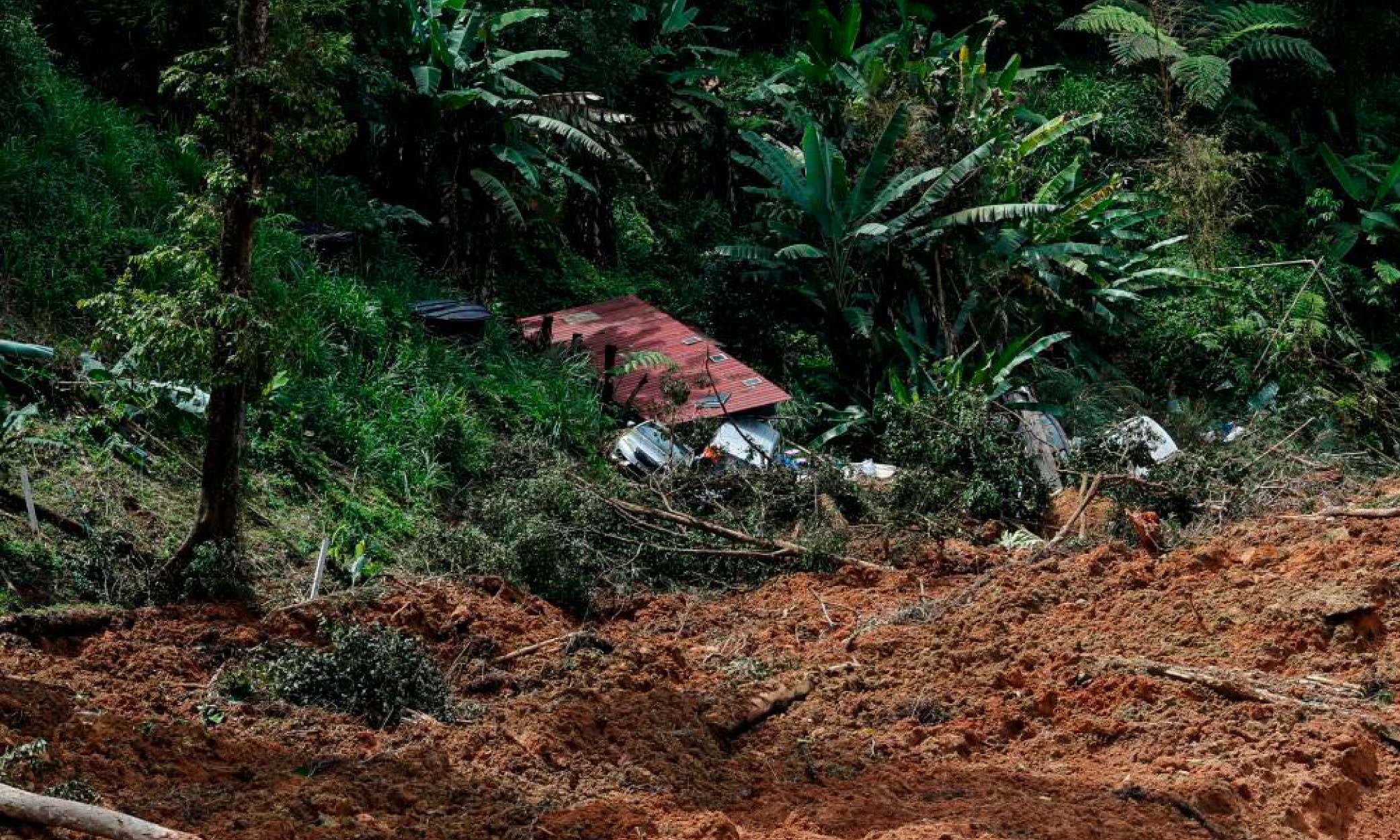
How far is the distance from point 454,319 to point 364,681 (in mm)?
6459

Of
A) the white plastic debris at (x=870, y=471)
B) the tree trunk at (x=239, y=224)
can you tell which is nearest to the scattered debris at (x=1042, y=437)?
the white plastic debris at (x=870, y=471)

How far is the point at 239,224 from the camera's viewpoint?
7027mm

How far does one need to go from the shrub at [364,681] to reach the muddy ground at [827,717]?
147 mm

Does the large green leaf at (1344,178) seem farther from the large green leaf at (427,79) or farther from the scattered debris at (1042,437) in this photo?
the large green leaf at (427,79)

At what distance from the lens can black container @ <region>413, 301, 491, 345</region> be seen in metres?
12.3

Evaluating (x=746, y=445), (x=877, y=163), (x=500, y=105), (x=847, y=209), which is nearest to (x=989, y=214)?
(x=877, y=163)

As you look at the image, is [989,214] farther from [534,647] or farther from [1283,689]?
[1283,689]

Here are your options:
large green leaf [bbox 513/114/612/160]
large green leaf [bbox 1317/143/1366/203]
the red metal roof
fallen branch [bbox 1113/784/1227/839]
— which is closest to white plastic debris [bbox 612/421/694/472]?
the red metal roof

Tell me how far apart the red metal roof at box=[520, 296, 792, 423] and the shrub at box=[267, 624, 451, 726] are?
548cm

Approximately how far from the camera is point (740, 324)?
48.2 ft

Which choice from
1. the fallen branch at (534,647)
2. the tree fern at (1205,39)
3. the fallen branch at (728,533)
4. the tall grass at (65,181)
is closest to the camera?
the fallen branch at (534,647)

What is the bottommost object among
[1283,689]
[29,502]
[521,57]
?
[1283,689]

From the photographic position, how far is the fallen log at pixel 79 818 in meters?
3.98

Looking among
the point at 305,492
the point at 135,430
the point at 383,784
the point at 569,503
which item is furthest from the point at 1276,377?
the point at 383,784
